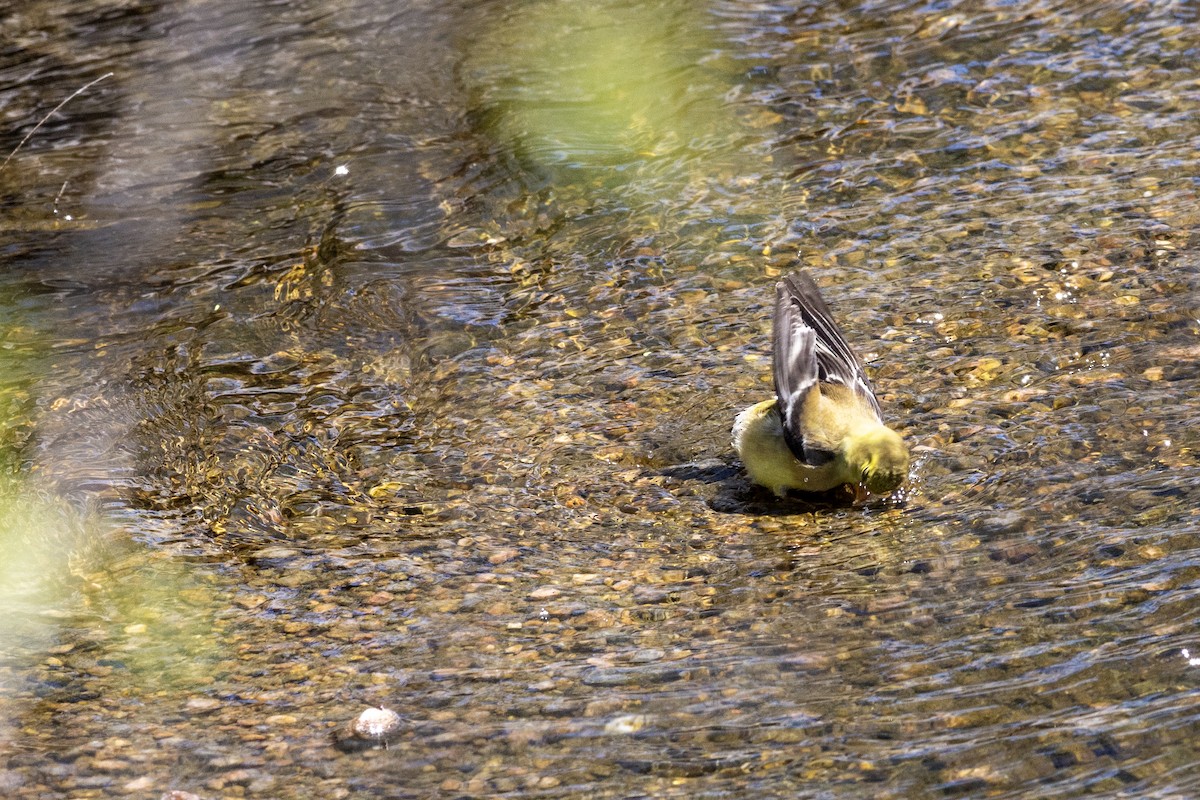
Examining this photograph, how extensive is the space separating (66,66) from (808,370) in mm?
7130

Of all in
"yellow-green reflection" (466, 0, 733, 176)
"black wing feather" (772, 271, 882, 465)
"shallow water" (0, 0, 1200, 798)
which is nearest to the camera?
"shallow water" (0, 0, 1200, 798)

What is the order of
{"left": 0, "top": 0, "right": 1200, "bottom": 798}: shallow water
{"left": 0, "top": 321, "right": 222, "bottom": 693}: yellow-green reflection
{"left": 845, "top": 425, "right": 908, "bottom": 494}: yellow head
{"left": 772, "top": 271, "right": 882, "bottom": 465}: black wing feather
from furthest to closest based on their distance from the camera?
{"left": 772, "top": 271, "right": 882, "bottom": 465}: black wing feather, {"left": 845, "top": 425, "right": 908, "bottom": 494}: yellow head, {"left": 0, "top": 321, "right": 222, "bottom": 693}: yellow-green reflection, {"left": 0, "top": 0, "right": 1200, "bottom": 798}: shallow water

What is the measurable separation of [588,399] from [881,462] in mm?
1491

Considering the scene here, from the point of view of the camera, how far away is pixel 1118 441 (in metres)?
5.00

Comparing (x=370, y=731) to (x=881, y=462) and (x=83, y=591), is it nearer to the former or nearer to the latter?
(x=83, y=591)

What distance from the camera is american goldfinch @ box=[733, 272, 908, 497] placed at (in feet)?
A: 16.9

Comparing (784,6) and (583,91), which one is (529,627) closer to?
(583,91)

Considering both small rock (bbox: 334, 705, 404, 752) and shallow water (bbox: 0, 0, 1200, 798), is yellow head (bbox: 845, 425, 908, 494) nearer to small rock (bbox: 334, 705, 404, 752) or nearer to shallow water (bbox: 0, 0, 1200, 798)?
shallow water (bbox: 0, 0, 1200, 798)

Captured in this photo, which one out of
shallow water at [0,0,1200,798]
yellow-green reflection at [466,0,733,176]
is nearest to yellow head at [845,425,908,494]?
shallow water at [0,0,1200,798]

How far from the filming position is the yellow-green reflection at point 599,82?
27.7 feet

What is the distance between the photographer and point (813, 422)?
554 centimetres

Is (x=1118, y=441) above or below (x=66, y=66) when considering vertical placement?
below

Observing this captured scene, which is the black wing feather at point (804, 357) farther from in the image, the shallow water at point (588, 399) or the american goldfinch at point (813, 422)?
the shallow water at point (588, 399)

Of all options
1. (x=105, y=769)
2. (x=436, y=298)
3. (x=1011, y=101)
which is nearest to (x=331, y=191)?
(x=436, y=298)
